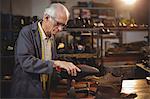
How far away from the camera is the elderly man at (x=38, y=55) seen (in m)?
1.03

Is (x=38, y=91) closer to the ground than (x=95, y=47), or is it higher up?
closer to the ground

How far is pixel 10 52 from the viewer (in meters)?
1.45

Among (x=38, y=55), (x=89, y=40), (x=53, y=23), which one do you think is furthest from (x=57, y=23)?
(x=89, y=40)

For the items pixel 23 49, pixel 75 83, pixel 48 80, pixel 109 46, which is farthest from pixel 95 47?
pixel 23 49

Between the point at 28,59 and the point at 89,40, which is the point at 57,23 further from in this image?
the point at 89,40

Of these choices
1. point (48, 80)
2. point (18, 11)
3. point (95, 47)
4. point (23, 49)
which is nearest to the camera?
point (23, 49)

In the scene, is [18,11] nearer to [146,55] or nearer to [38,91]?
[38,91]

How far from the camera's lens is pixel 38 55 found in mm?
1105

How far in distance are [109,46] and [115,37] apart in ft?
0.70

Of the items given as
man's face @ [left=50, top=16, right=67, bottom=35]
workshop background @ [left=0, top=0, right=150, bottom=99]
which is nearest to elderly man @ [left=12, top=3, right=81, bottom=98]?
man's face @ [left=50, top=16, right=67, bottom=35]

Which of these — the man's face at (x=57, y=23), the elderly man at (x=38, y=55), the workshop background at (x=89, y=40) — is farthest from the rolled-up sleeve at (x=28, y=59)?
the workshop background at (x=89, y=40)

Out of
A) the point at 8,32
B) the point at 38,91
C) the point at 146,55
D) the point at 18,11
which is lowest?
the point at 38,91

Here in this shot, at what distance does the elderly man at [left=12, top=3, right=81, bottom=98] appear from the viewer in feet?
3.36

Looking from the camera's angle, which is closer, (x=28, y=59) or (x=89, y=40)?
(x=28, y=59)
